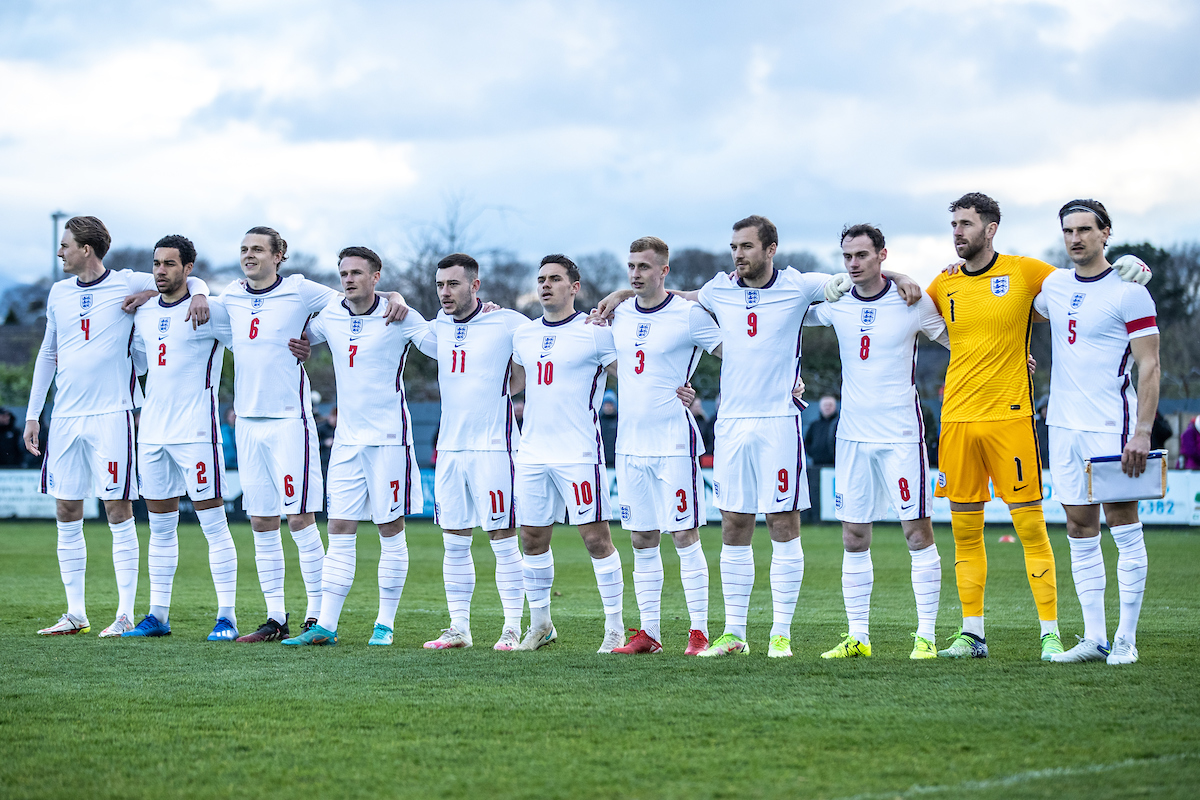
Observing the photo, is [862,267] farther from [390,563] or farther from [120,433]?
[120,433]

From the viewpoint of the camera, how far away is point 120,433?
9.44m

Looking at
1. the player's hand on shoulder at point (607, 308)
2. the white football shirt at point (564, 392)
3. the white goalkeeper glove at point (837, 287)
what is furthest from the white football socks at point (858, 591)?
the player's hand on shoulder at point (607, 308)

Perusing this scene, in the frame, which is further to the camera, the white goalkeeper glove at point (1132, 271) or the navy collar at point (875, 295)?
the navy collar at point (875, 295)

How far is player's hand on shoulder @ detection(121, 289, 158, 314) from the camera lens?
9.49 meters

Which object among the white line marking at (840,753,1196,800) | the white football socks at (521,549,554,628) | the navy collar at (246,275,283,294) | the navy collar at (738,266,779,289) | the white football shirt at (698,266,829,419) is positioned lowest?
the white line marking at (840,753,1196,800)

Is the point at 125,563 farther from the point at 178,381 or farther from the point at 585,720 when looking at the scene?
the point at 585,720

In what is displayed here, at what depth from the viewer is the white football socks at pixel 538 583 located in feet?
27.5

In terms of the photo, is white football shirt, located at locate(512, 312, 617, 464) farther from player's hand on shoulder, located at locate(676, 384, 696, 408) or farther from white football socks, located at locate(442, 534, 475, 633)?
white football socks, located at locate(442, 534, 475, 633)

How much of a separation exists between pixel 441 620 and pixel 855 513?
417 centimetres

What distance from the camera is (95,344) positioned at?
31.2 feet

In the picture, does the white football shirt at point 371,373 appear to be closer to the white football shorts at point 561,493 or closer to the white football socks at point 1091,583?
the white football shorts at point 561,493

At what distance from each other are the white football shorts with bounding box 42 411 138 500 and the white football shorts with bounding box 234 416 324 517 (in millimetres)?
1110

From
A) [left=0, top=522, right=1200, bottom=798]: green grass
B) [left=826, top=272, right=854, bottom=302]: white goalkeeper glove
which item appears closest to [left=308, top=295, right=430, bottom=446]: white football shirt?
[left=0, top=522, right=1200, bottom=798]: green grass

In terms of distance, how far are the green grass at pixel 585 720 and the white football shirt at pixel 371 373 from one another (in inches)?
59.6
